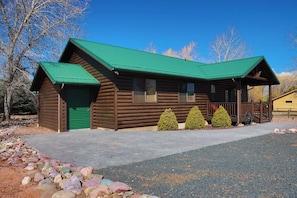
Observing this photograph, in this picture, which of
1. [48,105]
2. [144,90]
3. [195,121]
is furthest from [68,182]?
[48,105]

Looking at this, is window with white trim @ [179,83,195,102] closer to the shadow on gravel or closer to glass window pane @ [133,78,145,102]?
glass window pane @ [133,78,145,102]

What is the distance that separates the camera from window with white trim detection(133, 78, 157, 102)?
12.1 m

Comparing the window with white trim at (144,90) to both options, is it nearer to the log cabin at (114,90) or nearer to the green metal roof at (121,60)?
the log cabin at (114,90)

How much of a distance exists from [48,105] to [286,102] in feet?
119

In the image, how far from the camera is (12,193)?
3.84 m

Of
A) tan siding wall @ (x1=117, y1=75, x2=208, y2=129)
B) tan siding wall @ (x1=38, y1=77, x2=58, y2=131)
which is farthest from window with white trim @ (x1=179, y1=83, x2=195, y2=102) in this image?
tan siding wall @ (x1=38, y1=77, x2=58, y2=131)

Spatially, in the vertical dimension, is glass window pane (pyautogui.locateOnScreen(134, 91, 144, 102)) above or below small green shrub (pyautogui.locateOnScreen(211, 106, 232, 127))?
above

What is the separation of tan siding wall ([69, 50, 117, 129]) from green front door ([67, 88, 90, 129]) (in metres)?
0.32

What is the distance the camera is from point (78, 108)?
12242mm

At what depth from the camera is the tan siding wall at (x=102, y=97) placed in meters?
11.5

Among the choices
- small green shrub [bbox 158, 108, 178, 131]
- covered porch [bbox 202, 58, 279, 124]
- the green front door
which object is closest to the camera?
the green front door

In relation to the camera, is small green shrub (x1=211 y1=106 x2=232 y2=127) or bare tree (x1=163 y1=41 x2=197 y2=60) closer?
small green shrub (x1=211 y1=106 x2=232 y2=127)

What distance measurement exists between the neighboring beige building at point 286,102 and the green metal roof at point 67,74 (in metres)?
33.7

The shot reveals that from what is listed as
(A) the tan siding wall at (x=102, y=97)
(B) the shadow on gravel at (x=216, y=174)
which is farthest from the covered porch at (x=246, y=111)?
Answer: (B) the shadow on gravel at (x=216, y=174)
